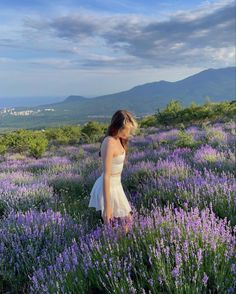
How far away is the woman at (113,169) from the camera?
13.3 feet

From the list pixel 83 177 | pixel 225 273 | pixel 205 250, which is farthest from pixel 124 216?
pixel 83 177

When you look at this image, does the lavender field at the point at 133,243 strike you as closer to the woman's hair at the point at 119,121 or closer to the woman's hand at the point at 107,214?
the woman's hand at the point at 107,214

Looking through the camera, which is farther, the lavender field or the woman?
the woman

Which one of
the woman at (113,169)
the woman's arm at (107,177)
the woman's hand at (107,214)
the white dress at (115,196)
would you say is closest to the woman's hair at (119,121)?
the woman at (113,169)

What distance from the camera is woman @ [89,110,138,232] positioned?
4.05 metres

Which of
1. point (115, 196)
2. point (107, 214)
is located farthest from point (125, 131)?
point (107, 214)

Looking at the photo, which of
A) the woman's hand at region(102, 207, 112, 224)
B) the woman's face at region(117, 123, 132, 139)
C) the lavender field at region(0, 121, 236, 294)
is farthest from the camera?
the woman's face at region(117, 123, 132, 139)

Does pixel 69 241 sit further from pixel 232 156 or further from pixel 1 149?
pixel 1 149

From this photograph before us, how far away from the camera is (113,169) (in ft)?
14.0

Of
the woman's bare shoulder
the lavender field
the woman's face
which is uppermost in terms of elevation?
the woman's face

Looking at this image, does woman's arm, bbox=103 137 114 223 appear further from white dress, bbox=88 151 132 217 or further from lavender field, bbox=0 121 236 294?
lavender field, bbox=0 121 236 294

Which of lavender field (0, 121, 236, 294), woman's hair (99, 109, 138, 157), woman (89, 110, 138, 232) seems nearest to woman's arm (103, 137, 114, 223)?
woman (89, 110, 138, 232)

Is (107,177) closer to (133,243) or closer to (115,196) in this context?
(115,196)

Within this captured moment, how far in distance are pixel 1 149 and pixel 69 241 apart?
13996 millimetres
